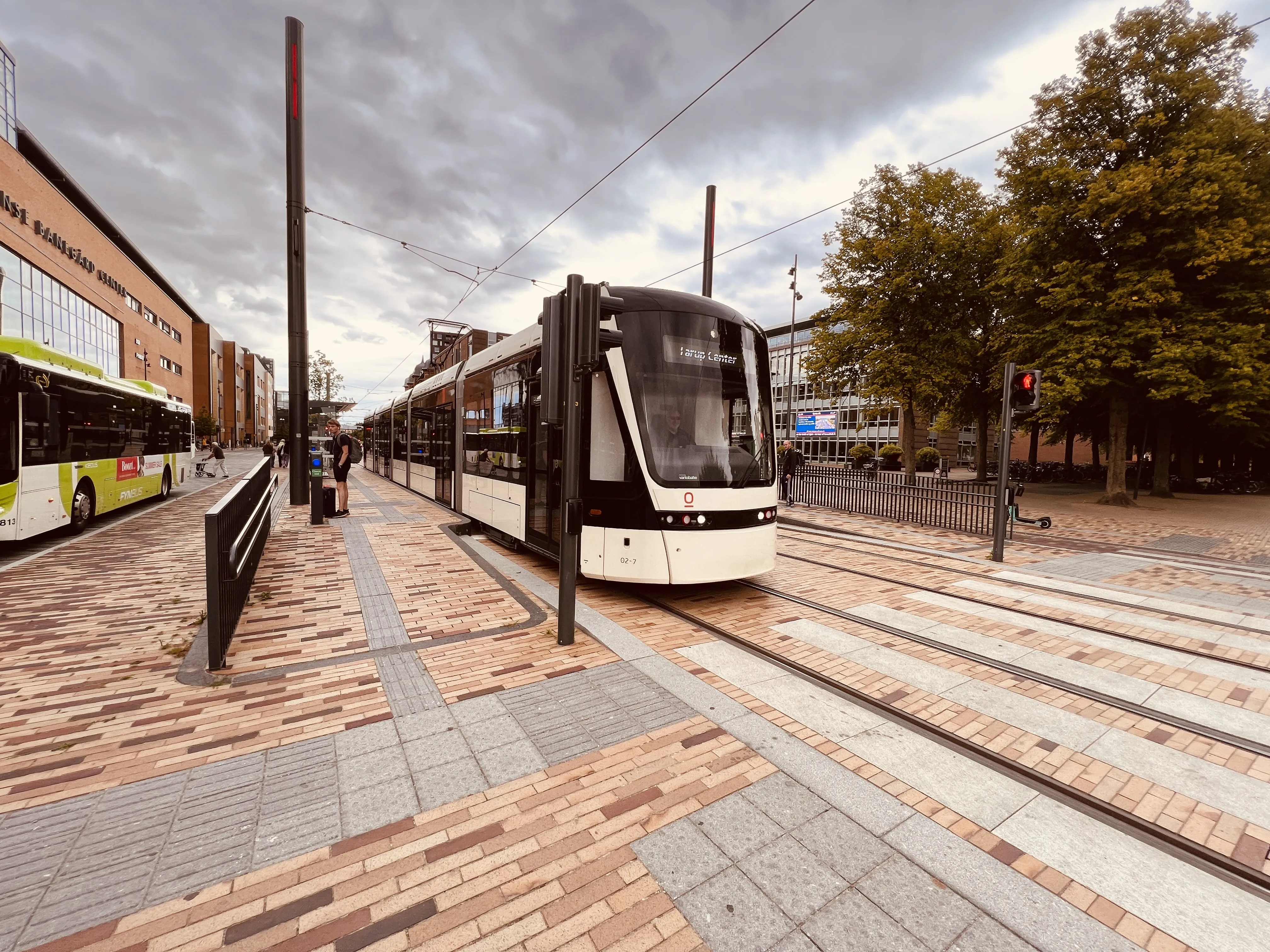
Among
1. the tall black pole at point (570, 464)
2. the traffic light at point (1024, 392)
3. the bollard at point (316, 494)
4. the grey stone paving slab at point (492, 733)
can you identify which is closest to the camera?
the grey stone paving slab at point (492, 733)

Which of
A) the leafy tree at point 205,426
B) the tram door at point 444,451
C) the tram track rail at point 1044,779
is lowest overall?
the tram track rail at point 1044,779

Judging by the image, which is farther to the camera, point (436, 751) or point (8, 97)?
point (8, 97)

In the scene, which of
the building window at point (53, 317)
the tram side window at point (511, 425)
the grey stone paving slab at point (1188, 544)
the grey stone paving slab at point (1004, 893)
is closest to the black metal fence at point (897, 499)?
the grey stone paving slab at point (1188, 544)

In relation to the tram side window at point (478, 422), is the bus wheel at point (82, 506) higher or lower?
lower

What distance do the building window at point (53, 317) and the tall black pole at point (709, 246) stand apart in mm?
19946

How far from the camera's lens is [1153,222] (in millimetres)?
15430

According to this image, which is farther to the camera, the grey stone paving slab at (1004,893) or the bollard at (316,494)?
the bollard at (316,494)

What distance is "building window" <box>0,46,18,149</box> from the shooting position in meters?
24.0

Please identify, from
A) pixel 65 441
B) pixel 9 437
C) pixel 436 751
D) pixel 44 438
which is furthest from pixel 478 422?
pixel 436 751

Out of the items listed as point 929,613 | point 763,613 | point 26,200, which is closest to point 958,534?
point 929,613

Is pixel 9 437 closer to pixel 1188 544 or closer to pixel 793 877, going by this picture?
pixel 793 877

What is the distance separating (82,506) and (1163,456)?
32438mm

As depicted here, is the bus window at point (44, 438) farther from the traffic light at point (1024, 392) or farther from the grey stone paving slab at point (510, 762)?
the traffic light at point (1024, 392)

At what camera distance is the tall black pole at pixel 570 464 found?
448cm
